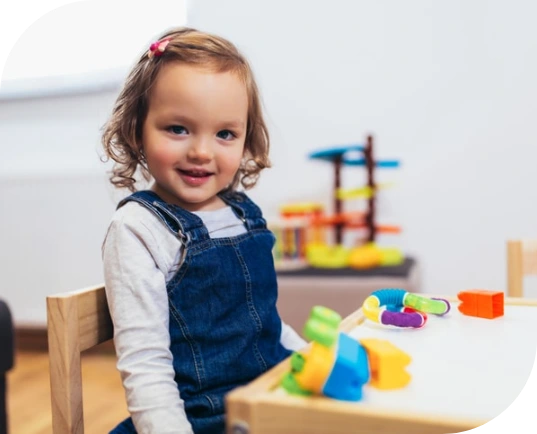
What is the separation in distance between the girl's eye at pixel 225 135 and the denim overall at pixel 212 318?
0.09 meters

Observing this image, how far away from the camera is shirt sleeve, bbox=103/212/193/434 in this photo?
0.53 meters

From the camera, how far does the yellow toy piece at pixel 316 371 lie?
0.34m

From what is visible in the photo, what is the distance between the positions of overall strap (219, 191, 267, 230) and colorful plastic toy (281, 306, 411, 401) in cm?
35

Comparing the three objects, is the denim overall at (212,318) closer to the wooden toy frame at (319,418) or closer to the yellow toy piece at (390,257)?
the wooden toy frame at (319,418)

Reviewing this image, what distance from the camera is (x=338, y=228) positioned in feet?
5.51

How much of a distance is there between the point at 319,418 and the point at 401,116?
59.0 inches

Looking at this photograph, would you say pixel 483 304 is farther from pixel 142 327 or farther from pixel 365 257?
pixel 365 257

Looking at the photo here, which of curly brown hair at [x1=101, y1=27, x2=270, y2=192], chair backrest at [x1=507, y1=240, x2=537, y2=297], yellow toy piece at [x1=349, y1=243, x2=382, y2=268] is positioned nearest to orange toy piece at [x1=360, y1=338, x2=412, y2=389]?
curly brown hair at [x1=101, y1=27, x2=270, y2=192]

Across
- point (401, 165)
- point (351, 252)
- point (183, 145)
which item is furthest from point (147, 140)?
point (401, 165)

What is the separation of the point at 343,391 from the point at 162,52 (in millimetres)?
443

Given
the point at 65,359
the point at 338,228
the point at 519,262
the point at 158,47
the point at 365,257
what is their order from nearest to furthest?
the point at 65,359
the point at 158,47
the point at 519,262
the point at 365,257
the point at 338,228

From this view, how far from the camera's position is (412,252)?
1.74m

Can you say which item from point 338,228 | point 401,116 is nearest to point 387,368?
point 338,228

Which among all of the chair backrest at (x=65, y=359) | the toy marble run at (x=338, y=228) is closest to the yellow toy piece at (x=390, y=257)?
the toy marble run at (x=338, y=228)
